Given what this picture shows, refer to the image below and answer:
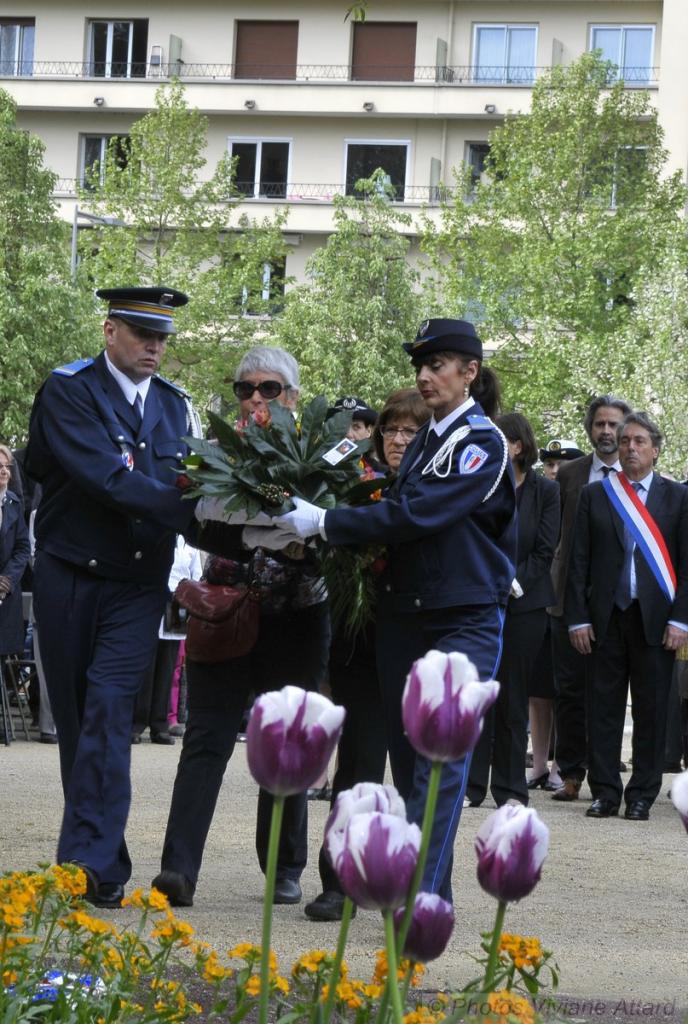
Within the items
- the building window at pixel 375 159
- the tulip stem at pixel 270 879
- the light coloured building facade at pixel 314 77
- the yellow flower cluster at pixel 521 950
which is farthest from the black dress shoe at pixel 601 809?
the building window at pixel 375 159

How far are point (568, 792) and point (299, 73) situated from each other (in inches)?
2005

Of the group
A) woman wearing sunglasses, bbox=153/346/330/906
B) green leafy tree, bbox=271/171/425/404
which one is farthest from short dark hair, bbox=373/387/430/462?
green leafy tree, bbox=271/171/425/404

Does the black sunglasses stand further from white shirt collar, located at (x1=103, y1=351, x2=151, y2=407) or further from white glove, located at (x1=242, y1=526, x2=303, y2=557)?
white glove, located at (x1=242, y1=526, x2=303, y2=557)

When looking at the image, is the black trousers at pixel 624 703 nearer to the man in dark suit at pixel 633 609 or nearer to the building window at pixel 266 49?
the man in dark suit at pixel 633 609

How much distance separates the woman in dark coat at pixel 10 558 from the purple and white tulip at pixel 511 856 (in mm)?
11052

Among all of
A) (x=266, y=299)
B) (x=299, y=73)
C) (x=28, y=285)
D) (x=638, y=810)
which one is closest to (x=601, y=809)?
(x=638, y=810)

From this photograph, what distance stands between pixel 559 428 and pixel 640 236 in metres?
5.57

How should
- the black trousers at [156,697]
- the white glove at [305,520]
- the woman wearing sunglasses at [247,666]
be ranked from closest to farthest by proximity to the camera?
the white glove at [305,520]
the woman wearing sunglasses at [247,666]
the black trousers at [156,697]

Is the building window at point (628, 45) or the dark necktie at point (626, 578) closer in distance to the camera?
the dark necktie at point (626, 578)

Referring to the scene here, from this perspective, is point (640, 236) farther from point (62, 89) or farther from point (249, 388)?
point (249, 388)

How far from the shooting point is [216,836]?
873 centimetres

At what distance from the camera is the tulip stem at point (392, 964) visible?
2.19 m

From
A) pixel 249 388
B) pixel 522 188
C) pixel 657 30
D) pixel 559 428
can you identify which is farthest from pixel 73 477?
pixel 657 30

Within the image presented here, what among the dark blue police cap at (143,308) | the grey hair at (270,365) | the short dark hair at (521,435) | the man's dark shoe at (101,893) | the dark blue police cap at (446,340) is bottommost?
the man's dark shoe at (101,893)
